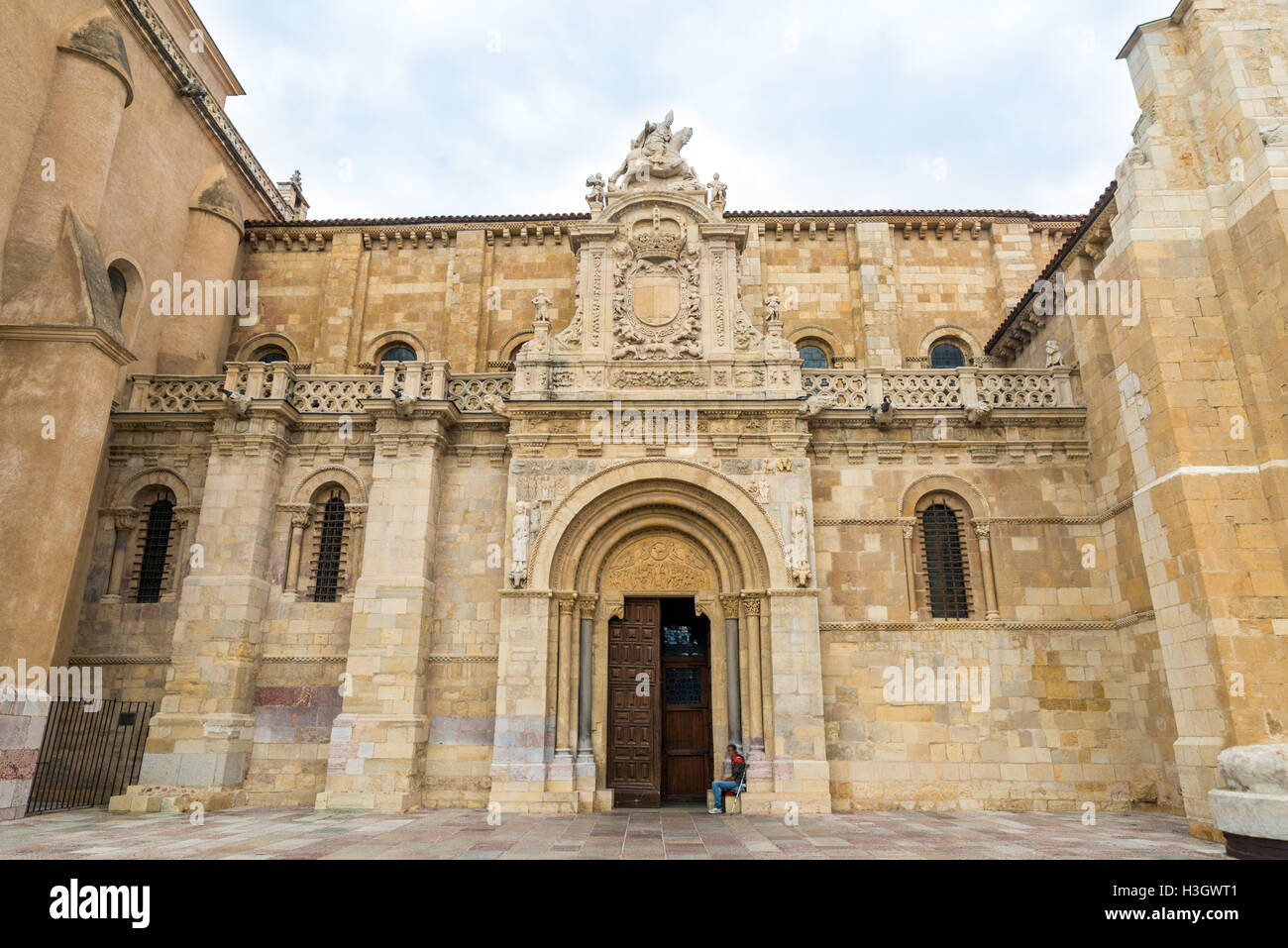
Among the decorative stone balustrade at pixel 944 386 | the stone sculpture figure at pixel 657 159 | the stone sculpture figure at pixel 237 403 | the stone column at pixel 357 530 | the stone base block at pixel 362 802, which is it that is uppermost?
the stone sculpture figure at pixel 657 159

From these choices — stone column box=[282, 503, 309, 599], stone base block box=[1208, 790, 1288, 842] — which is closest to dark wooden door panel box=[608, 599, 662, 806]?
stone column box=[282, 503, 309, 599]

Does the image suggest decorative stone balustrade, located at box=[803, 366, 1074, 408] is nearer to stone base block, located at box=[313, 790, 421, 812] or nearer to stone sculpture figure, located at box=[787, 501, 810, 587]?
stone sculpture figure, located at box=[787, 501, 810, 587]

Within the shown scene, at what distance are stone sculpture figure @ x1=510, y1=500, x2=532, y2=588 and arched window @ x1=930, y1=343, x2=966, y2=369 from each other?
13.8 metres

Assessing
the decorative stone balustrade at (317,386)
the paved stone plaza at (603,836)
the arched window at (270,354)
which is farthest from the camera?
the arched window at (270,354)

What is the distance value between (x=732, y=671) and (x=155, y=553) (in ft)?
44.0

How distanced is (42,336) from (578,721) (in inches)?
509

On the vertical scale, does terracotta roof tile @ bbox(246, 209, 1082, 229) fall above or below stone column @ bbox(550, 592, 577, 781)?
above

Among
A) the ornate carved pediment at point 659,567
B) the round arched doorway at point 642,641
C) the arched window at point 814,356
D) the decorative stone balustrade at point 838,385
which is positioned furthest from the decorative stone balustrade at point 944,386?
the arched window at point 814,356

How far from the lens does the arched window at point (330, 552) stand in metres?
17.0

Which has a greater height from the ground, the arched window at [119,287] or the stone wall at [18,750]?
the arched window at [119,287]

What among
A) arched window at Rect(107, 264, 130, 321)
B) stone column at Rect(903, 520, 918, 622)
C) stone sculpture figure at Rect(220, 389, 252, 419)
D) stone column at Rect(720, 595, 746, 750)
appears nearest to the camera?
stone column at Rect(720, 595, 746, 750)

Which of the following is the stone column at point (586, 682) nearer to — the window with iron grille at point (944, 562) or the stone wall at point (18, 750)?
the window with iron grille at point (944, 562)

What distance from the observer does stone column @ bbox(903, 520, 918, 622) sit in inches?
650

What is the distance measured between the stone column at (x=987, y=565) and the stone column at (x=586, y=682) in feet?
27.8
